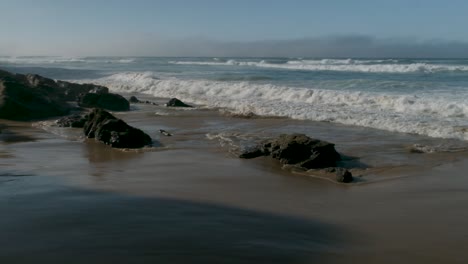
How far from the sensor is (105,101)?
16.4 metres

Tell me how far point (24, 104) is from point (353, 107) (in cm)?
1016

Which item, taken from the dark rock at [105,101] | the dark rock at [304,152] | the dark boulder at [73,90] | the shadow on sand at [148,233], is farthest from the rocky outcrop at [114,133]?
the dark boulder at [73,90]

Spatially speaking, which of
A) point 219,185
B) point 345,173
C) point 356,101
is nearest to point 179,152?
point 219,185

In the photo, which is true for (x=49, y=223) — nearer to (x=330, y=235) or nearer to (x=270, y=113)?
(x=330, y=235)

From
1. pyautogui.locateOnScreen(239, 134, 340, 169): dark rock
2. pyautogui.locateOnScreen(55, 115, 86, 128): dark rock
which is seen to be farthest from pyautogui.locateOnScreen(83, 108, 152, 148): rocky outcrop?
pyautogui.locateOnScreen(239, 134, 340, 169): dark rock

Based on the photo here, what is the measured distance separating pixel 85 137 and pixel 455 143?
759cm

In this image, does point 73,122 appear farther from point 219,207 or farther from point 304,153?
point 219,207

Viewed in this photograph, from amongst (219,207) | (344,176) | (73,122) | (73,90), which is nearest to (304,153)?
(344,176)

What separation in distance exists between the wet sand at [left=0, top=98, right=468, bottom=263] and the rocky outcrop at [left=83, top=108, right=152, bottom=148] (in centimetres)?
31

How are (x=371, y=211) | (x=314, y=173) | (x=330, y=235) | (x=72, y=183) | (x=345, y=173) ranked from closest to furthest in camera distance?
(x=330, y=235)
(x=371, y=211)
(x=72, y=183)
(x=345, y=173)
(x=314, y=173)

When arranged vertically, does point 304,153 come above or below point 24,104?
below

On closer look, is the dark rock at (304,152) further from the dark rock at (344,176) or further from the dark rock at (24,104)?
the dark rock at (24,104)

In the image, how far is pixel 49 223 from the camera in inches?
180

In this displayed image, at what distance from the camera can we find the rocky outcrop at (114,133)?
9242 mm
